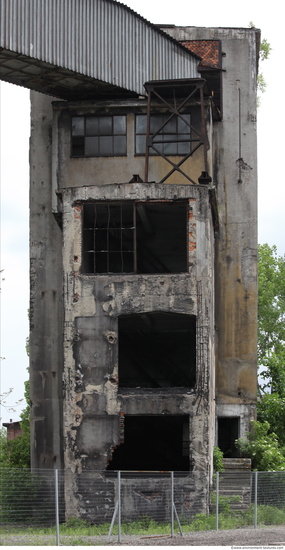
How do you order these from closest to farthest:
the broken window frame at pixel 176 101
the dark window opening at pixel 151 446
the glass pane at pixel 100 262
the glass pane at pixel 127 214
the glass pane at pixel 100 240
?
the glass pane at pixel 127 214 → the broken window frame at pixel 176 101 → the glass pane at pixel 100 240 → the glass pane at pixel 100 262 → the dark window opening at pixel 151 446

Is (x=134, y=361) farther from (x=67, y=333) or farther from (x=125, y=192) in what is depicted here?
(x=125, y=192)

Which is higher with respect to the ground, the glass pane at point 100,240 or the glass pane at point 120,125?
the glass pane at point 120,125

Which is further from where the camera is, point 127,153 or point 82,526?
point 127,153

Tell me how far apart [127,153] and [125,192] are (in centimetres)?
494

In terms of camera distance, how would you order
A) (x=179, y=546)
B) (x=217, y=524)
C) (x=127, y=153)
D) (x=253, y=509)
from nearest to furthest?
1. (x=179, y=546)
2. (x=217, y=524)
3. (x=253, y=509)
4. (x=127, y=153)

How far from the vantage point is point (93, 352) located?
18.9m

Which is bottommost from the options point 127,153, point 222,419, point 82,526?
point 82,526

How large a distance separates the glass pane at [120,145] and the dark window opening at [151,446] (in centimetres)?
913

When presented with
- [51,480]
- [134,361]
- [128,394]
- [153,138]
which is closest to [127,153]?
[153,138]

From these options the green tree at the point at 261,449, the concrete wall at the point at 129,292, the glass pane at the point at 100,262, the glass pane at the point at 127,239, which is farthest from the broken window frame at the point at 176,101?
the green tree at the point at 261,449

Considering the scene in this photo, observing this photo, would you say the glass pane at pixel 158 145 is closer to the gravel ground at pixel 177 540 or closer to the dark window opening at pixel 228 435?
the dark window opening at pixel 228 435

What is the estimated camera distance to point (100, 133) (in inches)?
942

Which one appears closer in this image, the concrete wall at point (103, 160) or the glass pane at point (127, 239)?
the glass pane at point (127, 239)

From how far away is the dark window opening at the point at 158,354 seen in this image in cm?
2355
